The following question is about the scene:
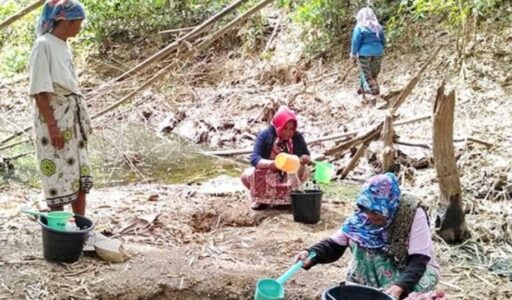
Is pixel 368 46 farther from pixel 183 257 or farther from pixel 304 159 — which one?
pixel 183 257

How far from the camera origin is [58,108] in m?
3.60

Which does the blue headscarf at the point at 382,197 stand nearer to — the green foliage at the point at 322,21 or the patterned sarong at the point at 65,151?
the patterned sarong at the point at 65,151

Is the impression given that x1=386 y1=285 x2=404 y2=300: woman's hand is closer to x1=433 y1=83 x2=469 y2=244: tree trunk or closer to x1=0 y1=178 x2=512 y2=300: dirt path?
x1=0 y1=178 x2=512 y2=300: dirt path

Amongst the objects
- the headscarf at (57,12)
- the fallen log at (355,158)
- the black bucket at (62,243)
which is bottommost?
the fallen log at (355,158)

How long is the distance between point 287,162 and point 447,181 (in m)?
1.12

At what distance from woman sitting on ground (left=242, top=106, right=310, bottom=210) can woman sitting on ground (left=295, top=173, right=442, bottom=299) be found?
5.91 ft

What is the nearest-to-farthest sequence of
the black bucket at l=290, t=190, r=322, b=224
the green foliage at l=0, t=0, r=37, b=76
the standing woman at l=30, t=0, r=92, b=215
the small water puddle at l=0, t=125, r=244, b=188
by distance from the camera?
the standing woman at l=30, t=0, r=92, b=215 < the black bucket at l=290, t=190, r=322, b=224 < the small water puddle at l=0, t=125, r=244, b=188 < the green foliage at l=0, t=0, r=37, b=76

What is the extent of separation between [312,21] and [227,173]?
3955 mm

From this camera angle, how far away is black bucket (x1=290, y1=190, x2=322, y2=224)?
4.40 metres

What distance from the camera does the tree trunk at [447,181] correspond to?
13.0 ft

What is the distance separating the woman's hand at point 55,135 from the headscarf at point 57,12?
0.53m

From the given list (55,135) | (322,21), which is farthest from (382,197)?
(322,21)

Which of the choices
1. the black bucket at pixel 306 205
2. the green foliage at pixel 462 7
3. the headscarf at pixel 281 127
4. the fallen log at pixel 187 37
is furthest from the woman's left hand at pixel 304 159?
the green foliage at pixel 462 7

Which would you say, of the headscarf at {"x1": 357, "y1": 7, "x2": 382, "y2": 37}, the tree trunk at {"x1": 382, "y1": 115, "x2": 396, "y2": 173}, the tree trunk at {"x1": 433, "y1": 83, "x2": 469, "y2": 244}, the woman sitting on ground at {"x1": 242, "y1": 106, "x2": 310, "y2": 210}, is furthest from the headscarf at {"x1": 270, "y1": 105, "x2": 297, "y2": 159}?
the headscarf at {"x1": 357, "y1": 7, "x2": 382, "y2": 37}
